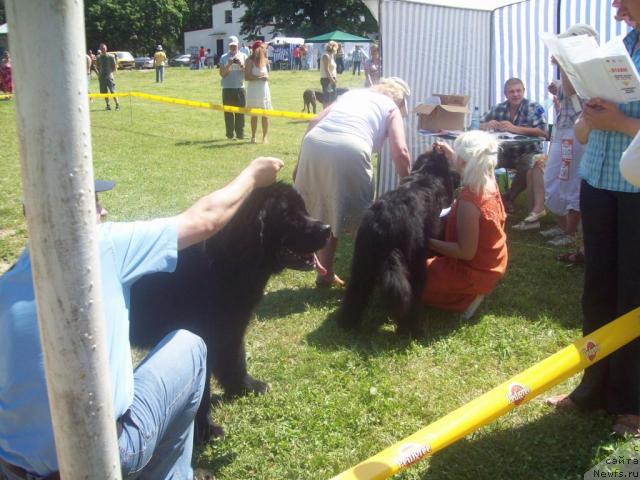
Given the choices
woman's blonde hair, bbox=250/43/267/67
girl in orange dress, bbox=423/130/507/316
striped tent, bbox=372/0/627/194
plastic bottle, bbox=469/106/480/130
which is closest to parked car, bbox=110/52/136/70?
woman's blonde hair, bbox=250/43/267/67

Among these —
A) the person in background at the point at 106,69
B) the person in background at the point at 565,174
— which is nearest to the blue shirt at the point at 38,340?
the person in background at the point at 565,174

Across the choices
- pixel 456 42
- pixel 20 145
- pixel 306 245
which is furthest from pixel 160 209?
pixel 20 145

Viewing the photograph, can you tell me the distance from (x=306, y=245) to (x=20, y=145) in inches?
79.0

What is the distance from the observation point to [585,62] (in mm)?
2328

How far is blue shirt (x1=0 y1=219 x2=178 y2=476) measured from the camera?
5.65 ft

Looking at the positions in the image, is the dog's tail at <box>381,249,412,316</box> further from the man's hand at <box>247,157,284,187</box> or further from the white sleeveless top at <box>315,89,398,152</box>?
the man's hand at <box>247,157,284,187</box>

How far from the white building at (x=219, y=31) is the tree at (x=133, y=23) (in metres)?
3.76

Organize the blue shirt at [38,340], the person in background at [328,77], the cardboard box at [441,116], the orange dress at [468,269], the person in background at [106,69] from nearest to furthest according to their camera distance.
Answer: the blue shirt at [38,340]
the orange dress at [468,269]
the cardboard box at [441,116]
the person in background at [328,77]
the person in background at [106,69]

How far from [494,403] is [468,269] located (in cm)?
217

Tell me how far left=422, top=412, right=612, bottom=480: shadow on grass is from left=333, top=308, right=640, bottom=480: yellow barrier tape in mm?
594

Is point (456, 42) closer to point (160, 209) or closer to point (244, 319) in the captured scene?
point (160, 209)

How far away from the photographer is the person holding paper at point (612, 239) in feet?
7.94

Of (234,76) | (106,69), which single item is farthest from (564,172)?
(106,69)

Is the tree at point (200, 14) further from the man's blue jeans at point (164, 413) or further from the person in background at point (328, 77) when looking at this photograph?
the man's blue jeans at point (164, 413)
